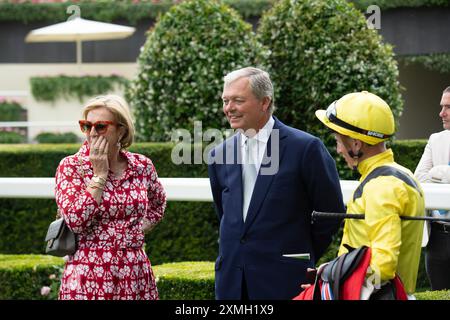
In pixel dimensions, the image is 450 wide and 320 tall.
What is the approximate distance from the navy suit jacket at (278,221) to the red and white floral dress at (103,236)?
0.36 m

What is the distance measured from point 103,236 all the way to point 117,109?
0.52m

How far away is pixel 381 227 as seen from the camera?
271cm

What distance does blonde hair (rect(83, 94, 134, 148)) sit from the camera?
3.60 m

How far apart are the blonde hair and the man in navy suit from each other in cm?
42

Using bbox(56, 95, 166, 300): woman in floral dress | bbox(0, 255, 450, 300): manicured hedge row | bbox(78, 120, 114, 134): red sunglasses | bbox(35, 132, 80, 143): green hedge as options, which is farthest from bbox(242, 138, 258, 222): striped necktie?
bbox(35, 132, 80, 143): green hedge

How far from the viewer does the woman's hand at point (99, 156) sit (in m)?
3.53

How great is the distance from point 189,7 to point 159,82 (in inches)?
28.3

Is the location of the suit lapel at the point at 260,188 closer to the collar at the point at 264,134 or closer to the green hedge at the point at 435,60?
the collar at the point at 264,134

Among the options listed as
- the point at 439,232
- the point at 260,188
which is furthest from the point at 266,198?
the point at 439,232

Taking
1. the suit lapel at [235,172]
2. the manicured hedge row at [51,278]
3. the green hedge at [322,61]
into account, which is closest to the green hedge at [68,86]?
the green hedge at [322,61]

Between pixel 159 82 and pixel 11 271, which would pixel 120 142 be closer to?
pixel 11 271

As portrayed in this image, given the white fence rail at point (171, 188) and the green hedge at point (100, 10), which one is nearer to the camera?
the white fence rail at point (171, 188)

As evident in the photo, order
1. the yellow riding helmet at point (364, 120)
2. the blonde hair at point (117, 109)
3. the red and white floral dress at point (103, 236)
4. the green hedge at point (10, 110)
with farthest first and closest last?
the green hedge at point (10, 110), the blonde hair at point (117, 109), the red and white floral dress at point (103, 236), the yellow riding helmet at point (364, 120)

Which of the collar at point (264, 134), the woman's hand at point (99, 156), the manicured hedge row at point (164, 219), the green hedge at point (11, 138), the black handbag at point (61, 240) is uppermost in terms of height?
the collar at point (264, 134)
